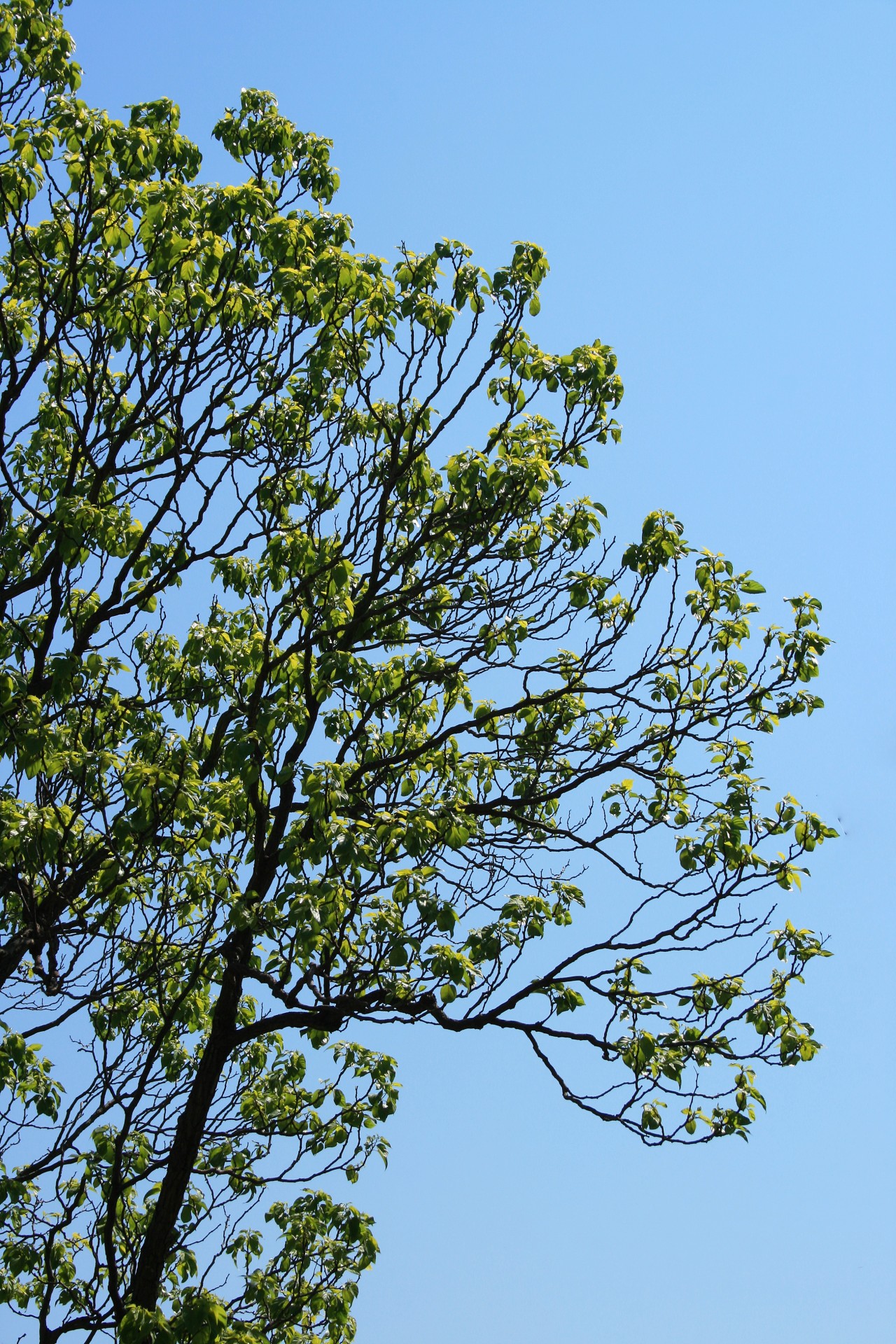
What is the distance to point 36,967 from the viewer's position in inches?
455

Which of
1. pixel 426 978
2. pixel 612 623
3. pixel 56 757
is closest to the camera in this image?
pixel 56 757

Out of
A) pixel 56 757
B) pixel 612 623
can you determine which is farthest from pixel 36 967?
pixel 612 623

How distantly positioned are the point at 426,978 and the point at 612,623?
472 centimetres

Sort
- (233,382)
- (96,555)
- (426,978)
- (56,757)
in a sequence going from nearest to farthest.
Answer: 1. (56,757)
2. (426,978)
3. (96,555)
4. (233,382)

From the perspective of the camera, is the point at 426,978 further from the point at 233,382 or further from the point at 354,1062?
the point at 233,382

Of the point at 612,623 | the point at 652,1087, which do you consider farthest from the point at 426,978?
the point at 612,623

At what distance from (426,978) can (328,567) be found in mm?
4254

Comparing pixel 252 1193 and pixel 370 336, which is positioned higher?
pixel 370 336

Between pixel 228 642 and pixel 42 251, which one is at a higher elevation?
pixel 42 251

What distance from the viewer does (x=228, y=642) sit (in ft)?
40.4

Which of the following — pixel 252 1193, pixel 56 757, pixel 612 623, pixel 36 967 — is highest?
pixel 612 623

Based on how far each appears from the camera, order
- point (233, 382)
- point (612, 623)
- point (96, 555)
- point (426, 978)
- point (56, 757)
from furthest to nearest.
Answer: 1. point (612, 623)
2. point (233, 382)
3. point (96, 555)
4. point (426, 978)
5. point (56, 757)

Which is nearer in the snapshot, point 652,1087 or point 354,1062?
point 652,1087

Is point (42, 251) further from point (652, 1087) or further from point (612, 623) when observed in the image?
point (652, 1087)
